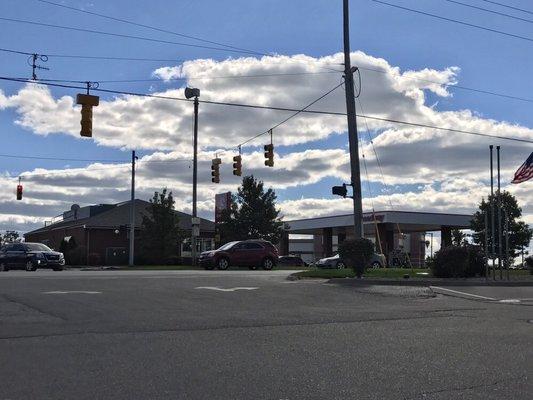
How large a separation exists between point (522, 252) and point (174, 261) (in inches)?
1139

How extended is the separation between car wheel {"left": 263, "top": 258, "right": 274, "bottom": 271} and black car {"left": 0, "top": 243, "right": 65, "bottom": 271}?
1113cm

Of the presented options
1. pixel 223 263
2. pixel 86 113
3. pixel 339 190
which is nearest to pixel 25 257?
pixel 223 263

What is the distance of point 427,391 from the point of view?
6.28 meters

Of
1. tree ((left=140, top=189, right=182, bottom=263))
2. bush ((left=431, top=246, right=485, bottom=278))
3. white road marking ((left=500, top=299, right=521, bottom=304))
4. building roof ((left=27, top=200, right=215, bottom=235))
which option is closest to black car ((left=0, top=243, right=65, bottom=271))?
tree ((left=140, top=189, right=182, bottom=263))

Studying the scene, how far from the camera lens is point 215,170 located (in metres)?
35.7

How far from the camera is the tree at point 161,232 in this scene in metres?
51.4

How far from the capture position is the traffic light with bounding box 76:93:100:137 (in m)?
21.2

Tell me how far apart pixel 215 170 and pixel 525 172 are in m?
16.8

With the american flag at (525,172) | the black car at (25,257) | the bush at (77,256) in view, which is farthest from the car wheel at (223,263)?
the bush at (77,256)

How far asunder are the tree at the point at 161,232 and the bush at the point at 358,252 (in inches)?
1249

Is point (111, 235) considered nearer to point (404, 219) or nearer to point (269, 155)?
point (404, 219)

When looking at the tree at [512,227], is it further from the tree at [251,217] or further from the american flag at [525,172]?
the american flag at [525,172]

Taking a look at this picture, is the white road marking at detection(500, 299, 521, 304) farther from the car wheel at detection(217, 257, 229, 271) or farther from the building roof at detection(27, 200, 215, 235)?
the building roof at detection(27, 200, 215, 235)

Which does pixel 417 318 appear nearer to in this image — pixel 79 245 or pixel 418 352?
pixel 418 352
